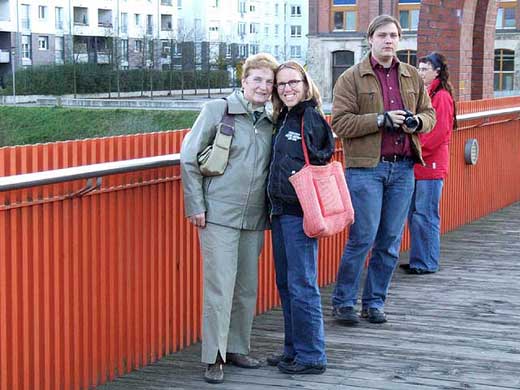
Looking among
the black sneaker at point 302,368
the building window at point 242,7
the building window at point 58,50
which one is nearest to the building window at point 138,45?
the building window at point 58,50

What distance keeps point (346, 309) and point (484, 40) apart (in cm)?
827

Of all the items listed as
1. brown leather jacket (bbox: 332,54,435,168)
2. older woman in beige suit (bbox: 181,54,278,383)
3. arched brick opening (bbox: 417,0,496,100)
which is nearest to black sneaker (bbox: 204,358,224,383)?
older woman in beige suit (bbox: 181,54,278,383)

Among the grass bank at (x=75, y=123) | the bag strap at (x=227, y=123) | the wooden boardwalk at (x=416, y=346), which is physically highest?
the bag strap at (x=227, y=123)

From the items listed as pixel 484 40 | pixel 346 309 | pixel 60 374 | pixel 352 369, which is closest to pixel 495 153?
pixel 484 40

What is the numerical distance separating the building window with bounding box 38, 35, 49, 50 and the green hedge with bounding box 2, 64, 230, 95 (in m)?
6.00

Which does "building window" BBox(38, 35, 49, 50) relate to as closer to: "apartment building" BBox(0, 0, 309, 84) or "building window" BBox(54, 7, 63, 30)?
"apartment building" BBox(0, 0, 309, 84)

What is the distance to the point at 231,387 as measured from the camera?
20.4 feet

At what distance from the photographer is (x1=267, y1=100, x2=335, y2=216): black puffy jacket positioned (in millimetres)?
6191

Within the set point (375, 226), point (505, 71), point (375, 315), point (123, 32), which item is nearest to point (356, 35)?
point (505, 71)

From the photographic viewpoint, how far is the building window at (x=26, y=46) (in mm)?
81125

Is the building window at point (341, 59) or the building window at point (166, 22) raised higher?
the building window at point (166, 22)

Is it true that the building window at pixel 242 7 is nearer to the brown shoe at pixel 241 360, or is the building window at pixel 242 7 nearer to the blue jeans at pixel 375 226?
the blue jeans at pixel 375 226

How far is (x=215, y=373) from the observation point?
629 centimetres

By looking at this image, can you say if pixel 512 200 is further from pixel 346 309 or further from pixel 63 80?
pixel 63 80
